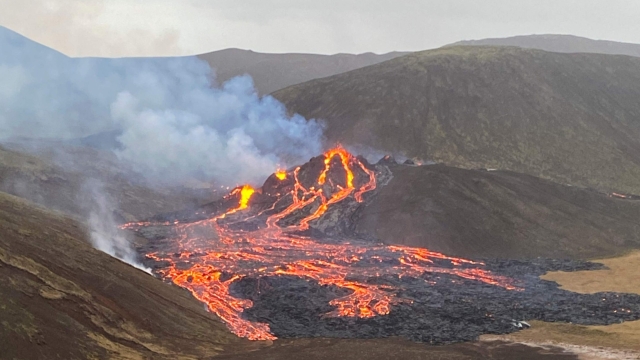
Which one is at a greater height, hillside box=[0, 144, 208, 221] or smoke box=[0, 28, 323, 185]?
smoke box=[0, 28, 323, 185]

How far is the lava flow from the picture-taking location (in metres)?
41.3

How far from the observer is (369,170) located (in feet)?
265

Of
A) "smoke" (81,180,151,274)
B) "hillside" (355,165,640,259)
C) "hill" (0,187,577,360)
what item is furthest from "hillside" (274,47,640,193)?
"hill" (0,187,577,360)

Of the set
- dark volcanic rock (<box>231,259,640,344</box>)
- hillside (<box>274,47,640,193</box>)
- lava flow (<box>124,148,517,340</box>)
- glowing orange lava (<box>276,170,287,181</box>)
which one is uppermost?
hillside (<box>274,47,640,193</box>)

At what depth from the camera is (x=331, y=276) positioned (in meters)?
47.6

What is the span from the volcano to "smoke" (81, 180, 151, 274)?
1990 mm

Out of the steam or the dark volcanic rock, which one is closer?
the dark volcanic rock

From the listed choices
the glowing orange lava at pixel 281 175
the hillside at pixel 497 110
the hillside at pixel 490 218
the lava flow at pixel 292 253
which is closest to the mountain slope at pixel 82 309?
the lava flow at pixel 292 253

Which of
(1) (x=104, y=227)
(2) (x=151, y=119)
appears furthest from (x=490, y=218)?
(2) (x=151, y=119)

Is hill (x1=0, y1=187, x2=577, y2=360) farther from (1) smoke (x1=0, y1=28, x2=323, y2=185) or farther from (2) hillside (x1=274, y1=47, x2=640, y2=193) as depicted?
(2) hillside (x1=274, y1=47, x2=640, y2=193)

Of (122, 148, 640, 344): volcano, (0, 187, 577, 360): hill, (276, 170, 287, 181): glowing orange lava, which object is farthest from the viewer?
(276, 170, 287, 181): glowing orange lava

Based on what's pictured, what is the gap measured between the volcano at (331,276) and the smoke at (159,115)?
19348 millimetres

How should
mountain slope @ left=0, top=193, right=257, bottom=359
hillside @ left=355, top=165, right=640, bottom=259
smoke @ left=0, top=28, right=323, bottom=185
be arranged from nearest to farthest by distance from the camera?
mountain slope @ left=0, top=193, right=257, bottom=359 < hillside @ left=355, top=165, right=640, bottom=259 < smoke @ left=0, top=28, right=323, bottom=185

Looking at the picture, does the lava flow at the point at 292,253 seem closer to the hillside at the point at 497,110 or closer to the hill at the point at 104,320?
the hill at the point at 104,320
